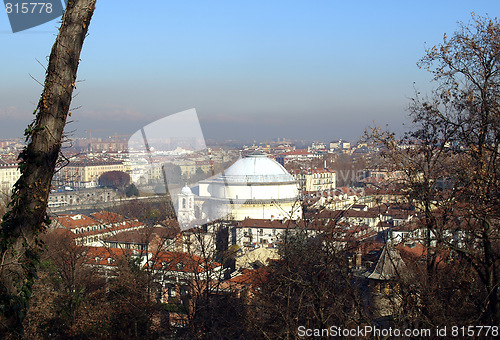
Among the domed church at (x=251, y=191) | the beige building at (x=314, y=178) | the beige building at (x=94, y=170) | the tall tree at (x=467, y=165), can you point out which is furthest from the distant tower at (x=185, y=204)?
the beige building at (x=94, y=170)

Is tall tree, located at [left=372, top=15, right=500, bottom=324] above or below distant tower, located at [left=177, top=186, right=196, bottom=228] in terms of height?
above

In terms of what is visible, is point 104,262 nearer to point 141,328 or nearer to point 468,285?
point 141,328

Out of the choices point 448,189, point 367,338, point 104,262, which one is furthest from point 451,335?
point 104,262

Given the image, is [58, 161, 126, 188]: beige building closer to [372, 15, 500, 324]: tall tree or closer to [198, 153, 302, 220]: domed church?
[198, 153, 302, 220]: domed church

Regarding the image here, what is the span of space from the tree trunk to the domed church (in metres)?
18.8

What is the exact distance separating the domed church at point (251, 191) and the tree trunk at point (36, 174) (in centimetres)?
1882

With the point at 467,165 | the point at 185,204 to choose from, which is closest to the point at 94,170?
the point at 185,204

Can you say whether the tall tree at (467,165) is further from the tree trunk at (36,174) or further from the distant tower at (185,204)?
the distant tower at (185,204)

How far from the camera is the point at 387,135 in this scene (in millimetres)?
5277

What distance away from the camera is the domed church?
22.0 meters

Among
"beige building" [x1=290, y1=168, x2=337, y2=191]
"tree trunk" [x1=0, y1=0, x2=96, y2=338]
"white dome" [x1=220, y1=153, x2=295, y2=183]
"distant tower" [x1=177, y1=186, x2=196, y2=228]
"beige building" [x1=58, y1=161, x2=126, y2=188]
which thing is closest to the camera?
"tree trunk" [x1=0, y1=0, x2=96, y2=338]

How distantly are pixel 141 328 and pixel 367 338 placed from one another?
4.07 meters

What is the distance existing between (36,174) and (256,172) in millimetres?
20256

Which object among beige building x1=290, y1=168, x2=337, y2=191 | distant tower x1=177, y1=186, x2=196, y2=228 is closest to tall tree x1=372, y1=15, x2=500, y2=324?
distant tower x1=177, y1=186, x2=196, y2=228
